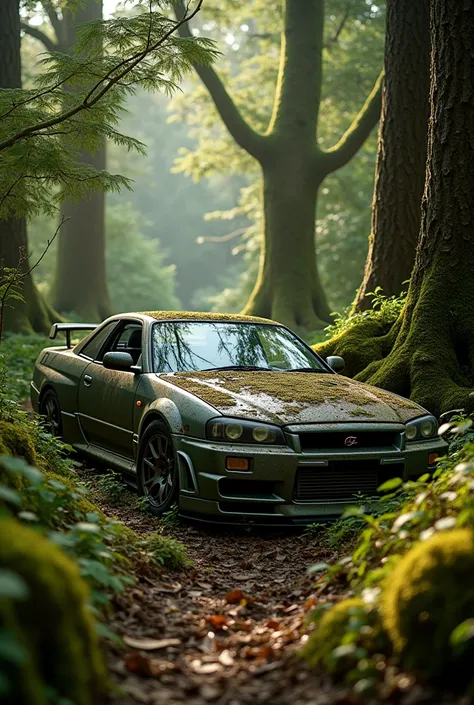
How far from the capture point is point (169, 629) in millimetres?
4191

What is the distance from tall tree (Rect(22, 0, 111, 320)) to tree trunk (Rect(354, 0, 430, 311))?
15.0 meters

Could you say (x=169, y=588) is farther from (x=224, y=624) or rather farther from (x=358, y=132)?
(x=358, y=132)

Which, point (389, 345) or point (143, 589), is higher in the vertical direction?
point (389, 345)

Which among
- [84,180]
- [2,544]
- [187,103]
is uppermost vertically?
[187,103]

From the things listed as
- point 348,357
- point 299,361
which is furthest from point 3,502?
point 348,357

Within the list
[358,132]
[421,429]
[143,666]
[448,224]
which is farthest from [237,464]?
[358,132]

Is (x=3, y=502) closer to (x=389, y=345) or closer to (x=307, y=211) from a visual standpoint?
(x=389, y=345)

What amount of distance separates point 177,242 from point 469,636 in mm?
75732

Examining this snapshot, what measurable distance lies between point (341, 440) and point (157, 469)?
1.45 m

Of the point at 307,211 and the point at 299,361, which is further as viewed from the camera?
the point at 307,211

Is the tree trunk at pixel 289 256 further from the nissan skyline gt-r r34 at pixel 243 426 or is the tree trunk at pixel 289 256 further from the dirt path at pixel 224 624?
the dirt path at pixel 224 624

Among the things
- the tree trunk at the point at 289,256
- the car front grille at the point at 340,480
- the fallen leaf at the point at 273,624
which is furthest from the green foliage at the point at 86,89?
the tree trunk at the point at 289,256

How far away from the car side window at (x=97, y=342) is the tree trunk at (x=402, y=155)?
394cm

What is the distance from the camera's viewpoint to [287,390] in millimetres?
→ 6723
